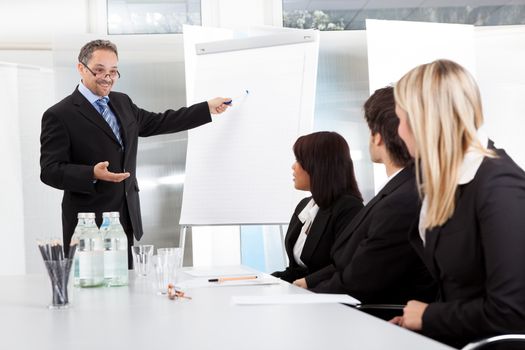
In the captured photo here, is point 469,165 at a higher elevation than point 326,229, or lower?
higher

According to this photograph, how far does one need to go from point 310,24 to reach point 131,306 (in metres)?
3.97

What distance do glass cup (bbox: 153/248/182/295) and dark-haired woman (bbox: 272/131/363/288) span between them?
87cm

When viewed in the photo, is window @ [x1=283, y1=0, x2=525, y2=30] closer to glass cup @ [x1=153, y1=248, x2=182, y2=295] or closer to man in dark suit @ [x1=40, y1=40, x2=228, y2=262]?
man in dark suit @ [x1=40, y1=40, x2=228, y2=262]

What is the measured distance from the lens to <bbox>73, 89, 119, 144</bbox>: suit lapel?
3.39 m

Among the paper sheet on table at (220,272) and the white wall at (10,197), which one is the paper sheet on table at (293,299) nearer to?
the paper sheet on table at (220,272)

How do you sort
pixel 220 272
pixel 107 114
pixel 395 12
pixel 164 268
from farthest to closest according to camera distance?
pixel 395 12, pixel 107 114, pixel 220 272, pixel 164 268

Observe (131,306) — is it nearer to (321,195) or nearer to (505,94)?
(321,195)

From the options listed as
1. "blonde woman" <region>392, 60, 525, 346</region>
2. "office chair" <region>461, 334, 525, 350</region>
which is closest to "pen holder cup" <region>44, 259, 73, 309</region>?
"blonde woman" <region>392, 60, 525, 346</region>

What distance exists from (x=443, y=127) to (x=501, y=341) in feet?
1.61

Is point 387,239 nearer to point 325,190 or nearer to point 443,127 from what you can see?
point 443,127

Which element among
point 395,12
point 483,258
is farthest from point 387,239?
point 395,12

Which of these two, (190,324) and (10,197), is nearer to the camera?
(190,324)

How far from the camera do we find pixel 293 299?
180 cm

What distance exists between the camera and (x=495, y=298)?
1538 millimetres
